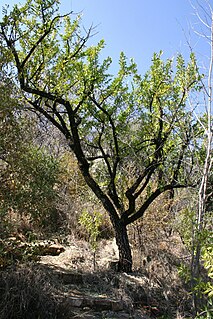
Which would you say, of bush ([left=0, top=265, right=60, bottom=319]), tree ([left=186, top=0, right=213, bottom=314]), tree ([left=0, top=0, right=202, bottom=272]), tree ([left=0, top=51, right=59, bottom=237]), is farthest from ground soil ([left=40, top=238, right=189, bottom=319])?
tree ([left=186, top=0, right=213, bottom=314])

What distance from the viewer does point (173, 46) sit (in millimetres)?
5977

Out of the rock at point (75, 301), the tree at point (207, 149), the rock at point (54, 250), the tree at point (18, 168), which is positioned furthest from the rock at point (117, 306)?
the rock at point (54, 250)

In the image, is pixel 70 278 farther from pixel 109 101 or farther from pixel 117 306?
pixel 109 101

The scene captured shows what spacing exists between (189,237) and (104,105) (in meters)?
3.15

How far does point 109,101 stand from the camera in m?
6.64

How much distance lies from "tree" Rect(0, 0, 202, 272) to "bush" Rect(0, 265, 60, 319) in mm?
2404

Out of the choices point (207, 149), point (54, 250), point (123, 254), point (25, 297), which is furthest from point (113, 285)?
point (207, 149)

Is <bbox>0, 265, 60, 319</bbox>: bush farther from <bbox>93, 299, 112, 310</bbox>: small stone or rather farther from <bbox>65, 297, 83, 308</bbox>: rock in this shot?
<bbox>93, 299, 112, 310</bbox>: small stone

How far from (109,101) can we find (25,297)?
3.91 meters

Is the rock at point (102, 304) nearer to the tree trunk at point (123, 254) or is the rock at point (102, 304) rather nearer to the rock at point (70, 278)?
the rock at point (70, 278)

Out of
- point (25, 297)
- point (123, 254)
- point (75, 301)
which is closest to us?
point (25, 297)

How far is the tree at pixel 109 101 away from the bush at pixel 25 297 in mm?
2404

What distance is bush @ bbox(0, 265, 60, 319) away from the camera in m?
4.05

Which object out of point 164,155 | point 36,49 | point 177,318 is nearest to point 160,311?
point 177,318
